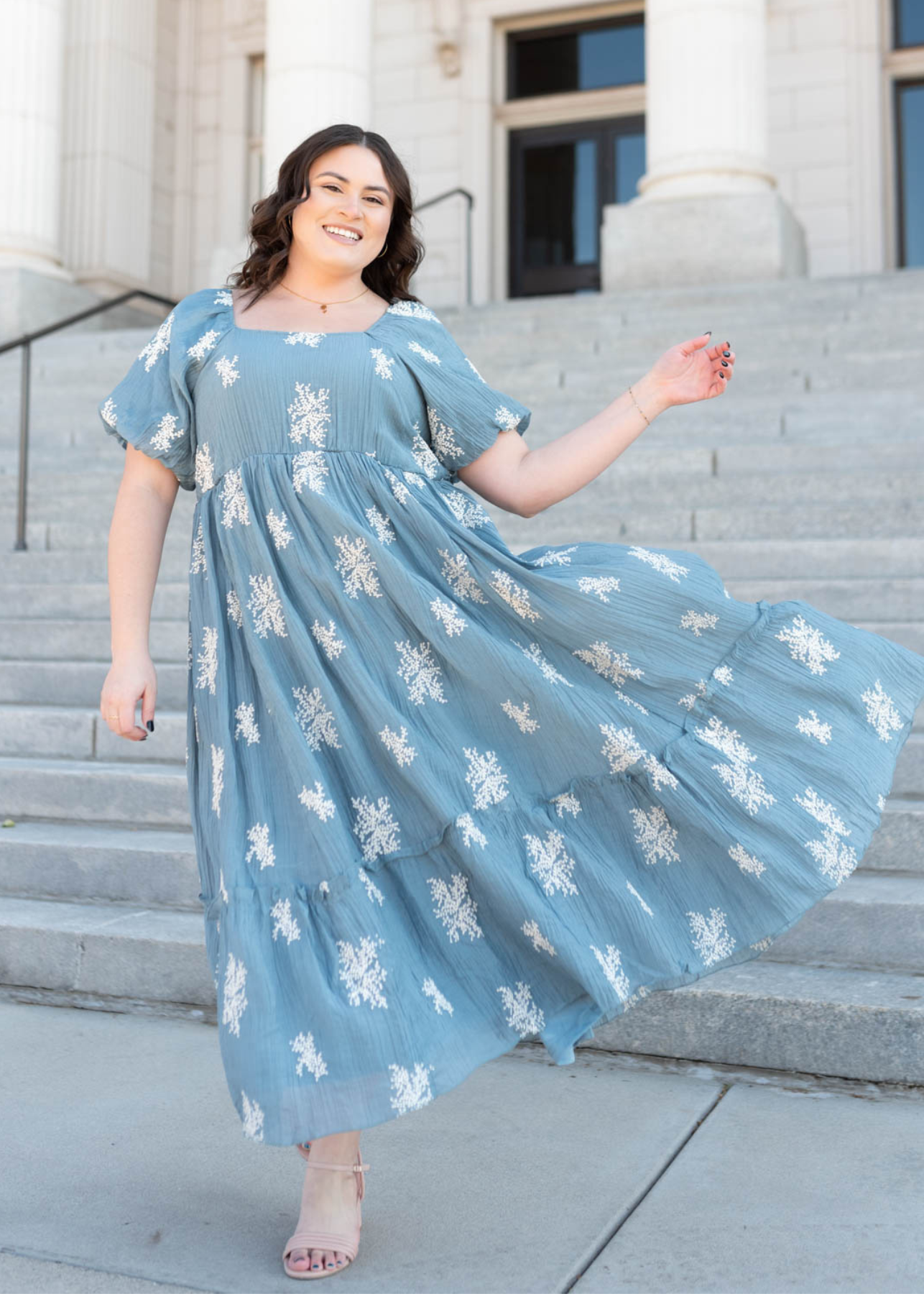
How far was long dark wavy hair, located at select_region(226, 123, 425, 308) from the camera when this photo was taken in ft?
7.43

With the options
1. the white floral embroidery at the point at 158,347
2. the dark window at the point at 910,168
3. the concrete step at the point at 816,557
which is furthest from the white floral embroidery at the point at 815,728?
the dark window at the point at 910,168

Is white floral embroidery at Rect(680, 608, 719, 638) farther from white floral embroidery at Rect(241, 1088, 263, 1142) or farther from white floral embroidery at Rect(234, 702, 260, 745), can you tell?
white floral embroidery at Rect(241, 1088, 263, 1142)

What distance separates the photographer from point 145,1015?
330 centimetres

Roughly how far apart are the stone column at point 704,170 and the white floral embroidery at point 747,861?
8520 mm

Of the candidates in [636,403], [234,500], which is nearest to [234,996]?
[234,500]

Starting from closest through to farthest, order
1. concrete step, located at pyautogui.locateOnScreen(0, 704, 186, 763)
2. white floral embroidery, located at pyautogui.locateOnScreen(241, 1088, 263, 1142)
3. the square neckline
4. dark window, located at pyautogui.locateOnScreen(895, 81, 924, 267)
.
A: 1. white floral embroidery, located at pyautogui.locateOnScreen(241, 1088, 263, 1142)
2. the square neckline
3. concrete step, located at pyautogui.locateOnScreen(0, 704, 186, 763)
4. dark window, located at pyautogui.locateOnScreen(895, 81, 924, 267)

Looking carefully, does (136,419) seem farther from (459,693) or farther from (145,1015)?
(145,1015)

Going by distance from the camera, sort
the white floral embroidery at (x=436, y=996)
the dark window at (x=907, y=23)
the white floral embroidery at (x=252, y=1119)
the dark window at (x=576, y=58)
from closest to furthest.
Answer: the white floral embroidery at (x=252, y=1119) < the white floral embroidery at (x=436, y=996) < the dark window at (x=907, y=23) < the dark window at (x=576, y=58)

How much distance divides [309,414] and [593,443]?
0.47 metres

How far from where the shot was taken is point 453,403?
2.24m

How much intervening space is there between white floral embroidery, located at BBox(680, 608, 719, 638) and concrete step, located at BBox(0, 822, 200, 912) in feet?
6.33

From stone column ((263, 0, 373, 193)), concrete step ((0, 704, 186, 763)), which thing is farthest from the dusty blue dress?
stone column ((263, 0, 373, 193))

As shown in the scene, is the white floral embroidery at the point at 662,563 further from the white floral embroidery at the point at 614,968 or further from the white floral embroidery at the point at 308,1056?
the white floral embroidery at the point at 308,1056

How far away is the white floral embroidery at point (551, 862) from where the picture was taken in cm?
210
